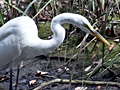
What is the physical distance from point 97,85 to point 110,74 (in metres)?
0.27

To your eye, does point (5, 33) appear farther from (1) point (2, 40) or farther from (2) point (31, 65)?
(2) point (31, 65)

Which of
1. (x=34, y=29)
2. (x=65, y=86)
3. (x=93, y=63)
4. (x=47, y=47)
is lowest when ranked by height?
(x=65, y=86)

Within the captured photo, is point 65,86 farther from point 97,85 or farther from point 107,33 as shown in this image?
point 107,33

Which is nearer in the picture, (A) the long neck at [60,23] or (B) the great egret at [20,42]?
(A) the long neck at [60,23]

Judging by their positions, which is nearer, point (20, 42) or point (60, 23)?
point (60, 23)

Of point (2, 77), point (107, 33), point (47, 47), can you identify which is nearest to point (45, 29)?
point (107, 33)

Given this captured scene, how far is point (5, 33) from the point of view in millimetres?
2773

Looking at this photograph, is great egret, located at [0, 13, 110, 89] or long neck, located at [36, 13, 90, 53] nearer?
long neck, located at [36, 13, 90, 53]

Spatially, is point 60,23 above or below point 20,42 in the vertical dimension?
Result: above

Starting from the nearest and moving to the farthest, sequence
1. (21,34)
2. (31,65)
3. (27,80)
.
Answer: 1. (21,34)
2. (27,80)
3. (31,65)

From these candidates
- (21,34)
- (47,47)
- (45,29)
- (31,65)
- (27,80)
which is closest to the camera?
(47,47)

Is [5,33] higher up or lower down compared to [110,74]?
higher up

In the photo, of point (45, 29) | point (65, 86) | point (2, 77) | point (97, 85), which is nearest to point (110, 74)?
point (97, 85)

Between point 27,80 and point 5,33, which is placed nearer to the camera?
point 5,33
